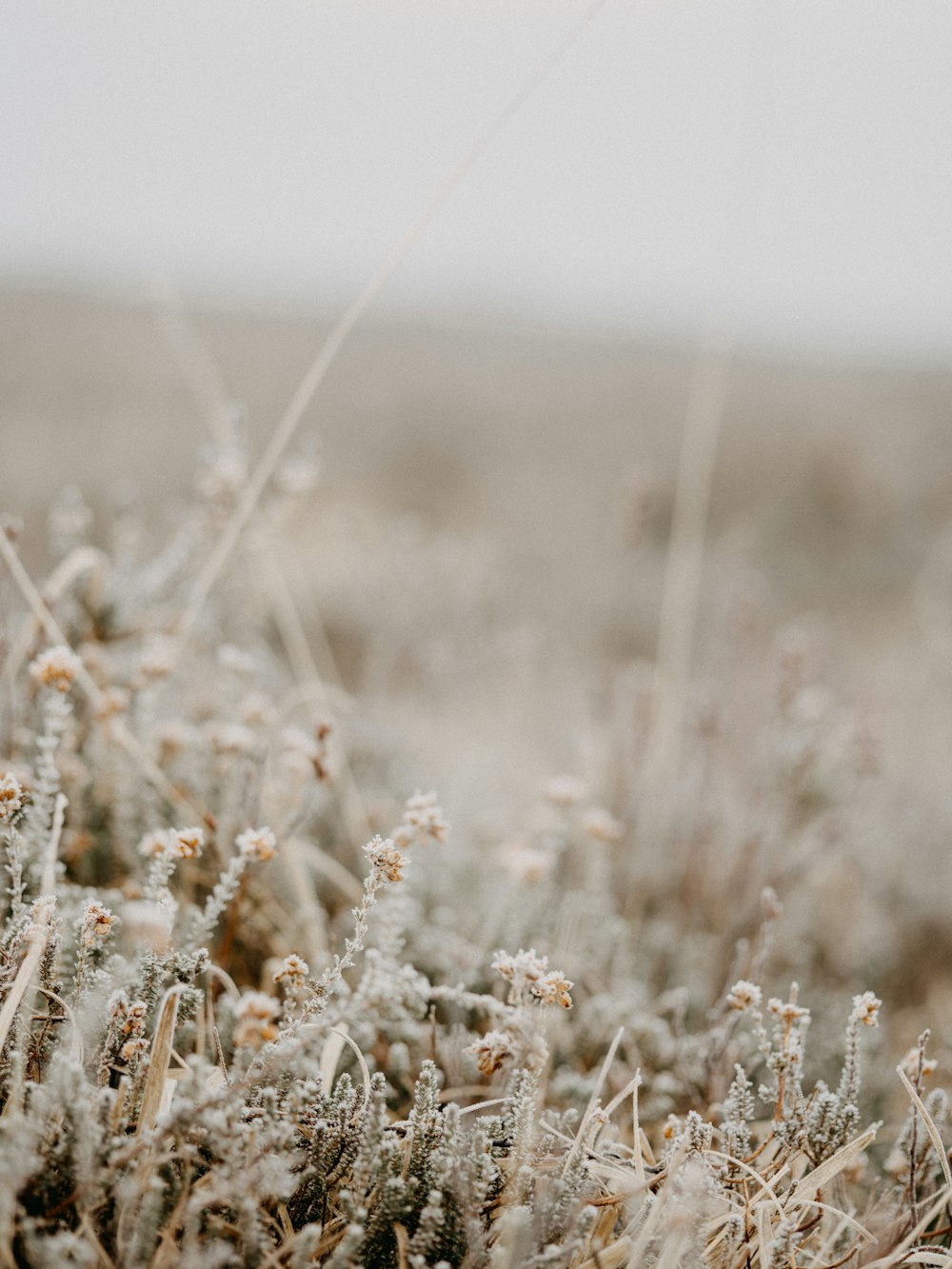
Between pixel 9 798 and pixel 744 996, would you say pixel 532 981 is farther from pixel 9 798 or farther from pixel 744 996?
pixel 9 798

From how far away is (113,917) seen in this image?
0.94 m

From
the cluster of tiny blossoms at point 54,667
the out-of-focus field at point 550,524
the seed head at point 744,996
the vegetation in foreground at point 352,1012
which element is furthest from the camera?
the out-of-focus field at point 550,524

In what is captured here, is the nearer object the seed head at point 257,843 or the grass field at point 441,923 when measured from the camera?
the grass field at point 441,923

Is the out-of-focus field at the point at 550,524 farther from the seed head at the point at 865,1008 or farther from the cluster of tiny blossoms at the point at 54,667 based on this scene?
the cluster of tiny blossoms at the point at 54,667

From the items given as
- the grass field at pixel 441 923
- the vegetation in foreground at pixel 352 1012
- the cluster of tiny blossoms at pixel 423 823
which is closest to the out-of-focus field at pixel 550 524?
the grass field at pixel 441 923

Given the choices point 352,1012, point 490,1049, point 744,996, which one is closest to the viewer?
point 352,1012

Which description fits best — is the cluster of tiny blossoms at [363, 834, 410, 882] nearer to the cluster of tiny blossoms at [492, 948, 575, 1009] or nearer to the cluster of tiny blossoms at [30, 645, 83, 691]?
the cluster of tiny blossoms at [492, 948, 575, 1009]

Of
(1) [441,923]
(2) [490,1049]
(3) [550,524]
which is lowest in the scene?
(2) [490,1049]

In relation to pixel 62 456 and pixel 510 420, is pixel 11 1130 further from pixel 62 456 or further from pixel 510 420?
pixel 510 420

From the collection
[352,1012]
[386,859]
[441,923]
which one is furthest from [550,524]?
[352,1012]

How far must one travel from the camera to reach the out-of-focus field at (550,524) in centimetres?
258

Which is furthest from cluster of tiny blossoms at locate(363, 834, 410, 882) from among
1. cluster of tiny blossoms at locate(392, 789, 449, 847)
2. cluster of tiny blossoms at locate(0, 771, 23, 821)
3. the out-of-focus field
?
the out-of-focus field

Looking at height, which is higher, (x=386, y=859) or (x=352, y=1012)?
(x=386, y=859)

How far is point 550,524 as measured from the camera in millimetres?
7328
